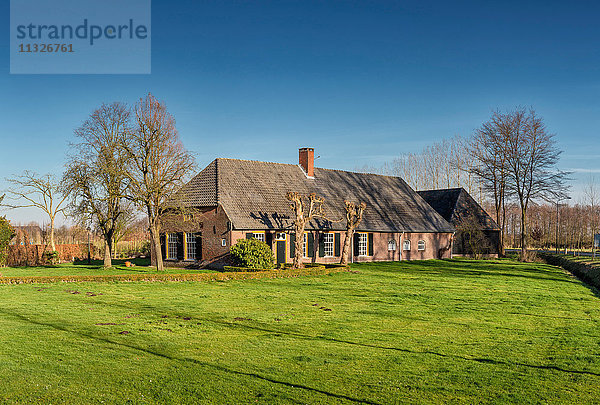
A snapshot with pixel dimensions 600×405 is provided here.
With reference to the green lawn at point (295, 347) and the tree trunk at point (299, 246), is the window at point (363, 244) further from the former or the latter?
the green lawn at point (295, 347)

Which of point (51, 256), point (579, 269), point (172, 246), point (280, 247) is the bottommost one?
point (579, 269)

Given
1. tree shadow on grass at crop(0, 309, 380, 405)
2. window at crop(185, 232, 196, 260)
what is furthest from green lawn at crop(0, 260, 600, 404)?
window at crop(185, 232, 196, 260)

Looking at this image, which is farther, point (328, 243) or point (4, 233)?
point (328, 243)

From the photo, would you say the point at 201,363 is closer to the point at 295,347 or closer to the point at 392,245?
the point at 295,347

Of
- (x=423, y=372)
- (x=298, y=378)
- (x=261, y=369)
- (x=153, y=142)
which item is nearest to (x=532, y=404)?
(x=423, y=372)

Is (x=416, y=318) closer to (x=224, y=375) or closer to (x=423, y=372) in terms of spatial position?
(x=423, y=372)

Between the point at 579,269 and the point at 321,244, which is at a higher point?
the point at 321,244

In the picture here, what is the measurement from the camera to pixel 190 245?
32250 millimetres

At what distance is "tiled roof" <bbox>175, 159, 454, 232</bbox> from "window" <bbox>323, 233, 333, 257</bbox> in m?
0.68

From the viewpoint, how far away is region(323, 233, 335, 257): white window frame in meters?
35.4

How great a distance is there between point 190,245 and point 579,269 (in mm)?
24415

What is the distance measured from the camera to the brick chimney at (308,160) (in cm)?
3991

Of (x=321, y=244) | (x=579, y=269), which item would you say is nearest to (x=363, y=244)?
(x=321, y=244)

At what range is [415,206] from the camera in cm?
4419
